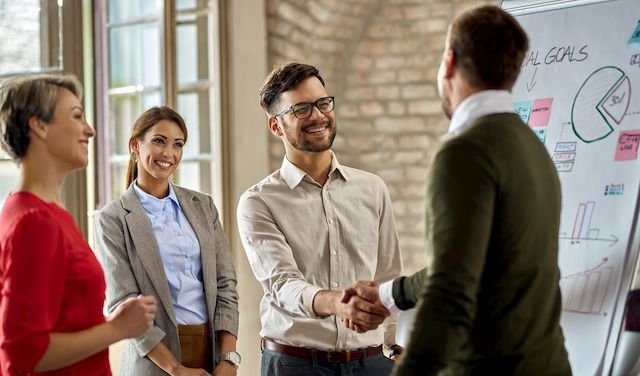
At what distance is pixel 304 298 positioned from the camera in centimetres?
224

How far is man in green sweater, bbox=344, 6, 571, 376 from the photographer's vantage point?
1.47m

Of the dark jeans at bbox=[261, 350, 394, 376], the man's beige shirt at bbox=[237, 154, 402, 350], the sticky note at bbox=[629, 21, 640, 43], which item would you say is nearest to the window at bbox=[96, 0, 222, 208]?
the man's beige shirt at bbox=[237, 154, 402, 350]

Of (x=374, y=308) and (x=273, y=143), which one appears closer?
(x=374, y=308)

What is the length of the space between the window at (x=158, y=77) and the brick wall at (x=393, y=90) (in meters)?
1.02

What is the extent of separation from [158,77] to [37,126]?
2.23 meters

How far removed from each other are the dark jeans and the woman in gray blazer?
209mm

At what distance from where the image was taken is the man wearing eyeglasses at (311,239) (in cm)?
234

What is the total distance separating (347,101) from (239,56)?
4.04 feet

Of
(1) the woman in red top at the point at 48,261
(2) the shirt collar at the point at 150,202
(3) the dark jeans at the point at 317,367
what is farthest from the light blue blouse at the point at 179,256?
(1) the woman in red top at the point at 48,261

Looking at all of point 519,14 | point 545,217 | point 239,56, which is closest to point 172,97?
point 239,56

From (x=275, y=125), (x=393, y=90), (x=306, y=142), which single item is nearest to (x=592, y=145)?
(x=306, y=142)

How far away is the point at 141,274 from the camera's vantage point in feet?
7.99

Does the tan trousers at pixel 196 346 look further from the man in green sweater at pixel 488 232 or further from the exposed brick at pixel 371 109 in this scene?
the exposed brick at pixel 371 109

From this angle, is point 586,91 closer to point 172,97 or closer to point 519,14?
point 519,14
